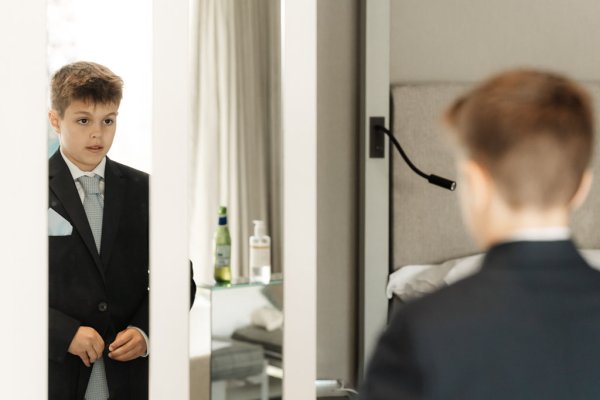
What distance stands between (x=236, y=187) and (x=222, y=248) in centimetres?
13

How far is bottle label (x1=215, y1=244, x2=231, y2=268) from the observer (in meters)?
1.69

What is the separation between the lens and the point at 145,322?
168cm

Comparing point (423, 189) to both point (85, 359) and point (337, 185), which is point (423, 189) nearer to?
point (337, 185)

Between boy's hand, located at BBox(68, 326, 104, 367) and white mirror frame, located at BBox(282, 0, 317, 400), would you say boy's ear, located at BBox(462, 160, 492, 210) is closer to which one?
white mirror frame, located at BBox(282, 0, 317, 400)

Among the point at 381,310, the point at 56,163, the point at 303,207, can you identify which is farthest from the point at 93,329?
the point at 381,310

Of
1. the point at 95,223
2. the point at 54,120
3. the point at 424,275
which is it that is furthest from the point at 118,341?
the point at 424,275

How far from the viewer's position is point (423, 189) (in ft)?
8.69

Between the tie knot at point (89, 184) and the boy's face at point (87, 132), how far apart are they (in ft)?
0.06

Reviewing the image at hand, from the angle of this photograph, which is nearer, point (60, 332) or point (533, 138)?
point (533, 138)

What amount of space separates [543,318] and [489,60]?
1.97m

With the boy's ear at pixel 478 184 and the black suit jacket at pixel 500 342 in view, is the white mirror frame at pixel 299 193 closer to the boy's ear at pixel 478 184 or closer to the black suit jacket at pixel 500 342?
the boy's ear at pixel 478 184

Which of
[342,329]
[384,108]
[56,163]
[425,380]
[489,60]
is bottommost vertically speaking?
[342,329]

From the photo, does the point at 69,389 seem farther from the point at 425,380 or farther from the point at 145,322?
the point at 425,380

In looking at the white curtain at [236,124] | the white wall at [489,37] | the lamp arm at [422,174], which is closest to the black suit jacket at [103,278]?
the white curtain at [236,124]
